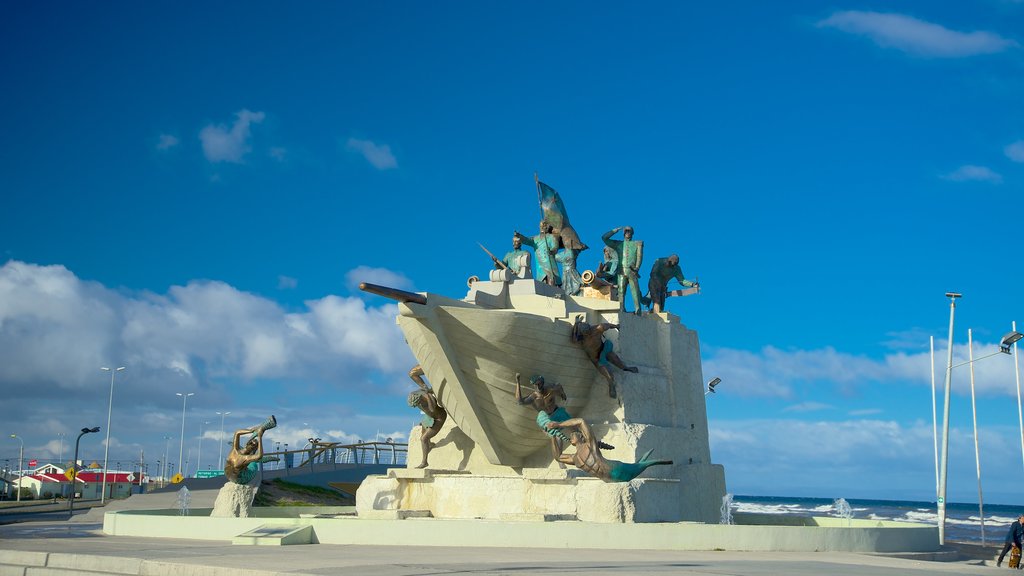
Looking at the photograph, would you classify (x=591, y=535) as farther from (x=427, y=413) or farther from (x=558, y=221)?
(x=558, y=221)

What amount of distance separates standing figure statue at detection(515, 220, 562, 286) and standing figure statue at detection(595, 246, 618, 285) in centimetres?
113

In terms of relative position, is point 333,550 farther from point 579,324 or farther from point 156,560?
point 579,324

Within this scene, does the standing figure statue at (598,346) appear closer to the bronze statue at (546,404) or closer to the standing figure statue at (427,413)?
the bronze statue at (546,404)

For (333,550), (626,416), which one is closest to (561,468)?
(626,416)

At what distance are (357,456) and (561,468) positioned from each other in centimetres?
2822

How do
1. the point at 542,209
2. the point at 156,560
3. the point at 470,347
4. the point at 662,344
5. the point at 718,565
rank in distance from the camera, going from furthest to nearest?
the point at 542,209 < the point at 662,344 < the point at 470,347 < the point at 718,565 < the point at 156,560

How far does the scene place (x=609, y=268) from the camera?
2400cm

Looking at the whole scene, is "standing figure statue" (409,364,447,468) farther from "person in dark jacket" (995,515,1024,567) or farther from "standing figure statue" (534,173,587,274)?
"person in dark jacket" (995,515,1024,567)

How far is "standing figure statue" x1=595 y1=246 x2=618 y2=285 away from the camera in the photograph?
941 inches

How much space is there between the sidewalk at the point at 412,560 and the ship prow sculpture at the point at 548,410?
11.0 feet

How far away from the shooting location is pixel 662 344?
23.0m

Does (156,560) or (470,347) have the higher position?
(470,347)

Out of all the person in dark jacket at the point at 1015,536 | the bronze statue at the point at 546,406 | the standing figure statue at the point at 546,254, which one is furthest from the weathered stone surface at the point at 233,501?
the person in dark jacket at the point at 1015,536

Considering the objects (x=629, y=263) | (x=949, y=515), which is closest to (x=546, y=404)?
(x=629, y=263)
